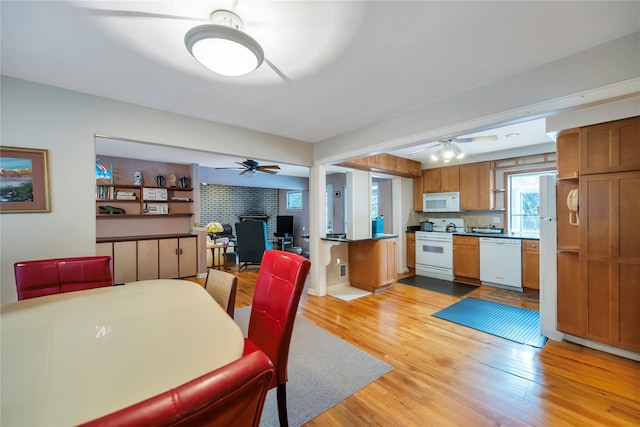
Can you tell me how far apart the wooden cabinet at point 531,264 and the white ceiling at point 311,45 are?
2960 mm

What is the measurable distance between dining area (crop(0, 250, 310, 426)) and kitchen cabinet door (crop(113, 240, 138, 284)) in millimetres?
2875

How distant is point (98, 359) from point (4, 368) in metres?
0.25

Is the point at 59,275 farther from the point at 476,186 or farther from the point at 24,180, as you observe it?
the point at 476,186

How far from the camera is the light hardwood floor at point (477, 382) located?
158 cm

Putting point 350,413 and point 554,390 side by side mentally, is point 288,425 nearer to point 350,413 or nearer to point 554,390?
point 350,413

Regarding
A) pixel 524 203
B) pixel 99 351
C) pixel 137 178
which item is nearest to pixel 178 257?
pixel 137 178

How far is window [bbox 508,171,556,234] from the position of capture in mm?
Answer: 4406

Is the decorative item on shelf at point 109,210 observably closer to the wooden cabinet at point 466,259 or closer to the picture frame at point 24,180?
the picture frame at point 24,180

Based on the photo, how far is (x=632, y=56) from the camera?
158cm

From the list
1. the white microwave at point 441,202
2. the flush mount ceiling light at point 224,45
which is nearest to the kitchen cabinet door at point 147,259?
the flush mount ceiling light at point 224,45

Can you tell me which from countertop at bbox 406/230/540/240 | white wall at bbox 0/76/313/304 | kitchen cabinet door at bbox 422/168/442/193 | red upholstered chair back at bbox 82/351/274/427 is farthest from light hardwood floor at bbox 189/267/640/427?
kitchen cabinet door at bbox 422/168/442/193

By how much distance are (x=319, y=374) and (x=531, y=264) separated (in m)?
3.72

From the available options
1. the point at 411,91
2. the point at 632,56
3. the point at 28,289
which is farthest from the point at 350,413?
the point at 632,56

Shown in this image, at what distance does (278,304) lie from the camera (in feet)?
4.74
